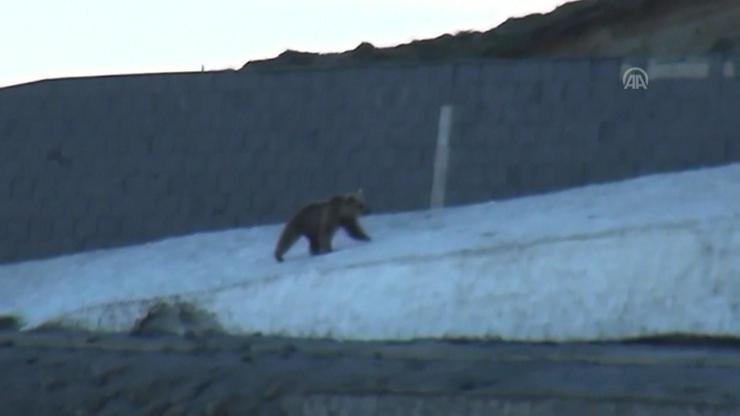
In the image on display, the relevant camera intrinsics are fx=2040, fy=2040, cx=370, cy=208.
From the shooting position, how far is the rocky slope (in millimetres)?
27312

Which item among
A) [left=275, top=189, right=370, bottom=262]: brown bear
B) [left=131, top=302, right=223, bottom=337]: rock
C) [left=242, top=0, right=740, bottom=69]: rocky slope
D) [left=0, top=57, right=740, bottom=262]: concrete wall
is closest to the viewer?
[left=131, top=302, right=223, bottom=337]: rock

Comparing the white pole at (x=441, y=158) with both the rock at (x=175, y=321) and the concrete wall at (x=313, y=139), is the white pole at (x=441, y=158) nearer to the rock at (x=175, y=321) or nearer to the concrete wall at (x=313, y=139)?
the concrete wall at (x=313, y=139)

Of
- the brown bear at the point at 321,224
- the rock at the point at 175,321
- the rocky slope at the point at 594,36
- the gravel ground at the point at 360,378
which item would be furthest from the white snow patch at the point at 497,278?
the rocky slope at the point at 594,36

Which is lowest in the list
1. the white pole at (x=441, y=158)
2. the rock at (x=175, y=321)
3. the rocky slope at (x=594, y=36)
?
the rock at (x=175, y=321)

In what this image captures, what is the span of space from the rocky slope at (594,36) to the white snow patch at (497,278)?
16.9ft

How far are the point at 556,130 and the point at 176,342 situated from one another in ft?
21.1

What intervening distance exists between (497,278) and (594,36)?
933cm

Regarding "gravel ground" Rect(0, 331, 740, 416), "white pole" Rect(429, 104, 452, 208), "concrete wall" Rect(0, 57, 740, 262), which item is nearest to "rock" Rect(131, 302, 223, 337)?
"gravel ground" Rect(0, 331, 740, 416)

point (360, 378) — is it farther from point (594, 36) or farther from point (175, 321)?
point (594, 36)

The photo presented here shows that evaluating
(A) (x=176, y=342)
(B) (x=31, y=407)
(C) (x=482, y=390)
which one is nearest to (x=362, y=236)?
(A) (x=176, y=342)

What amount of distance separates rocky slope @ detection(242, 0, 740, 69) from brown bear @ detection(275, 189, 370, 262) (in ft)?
16.7

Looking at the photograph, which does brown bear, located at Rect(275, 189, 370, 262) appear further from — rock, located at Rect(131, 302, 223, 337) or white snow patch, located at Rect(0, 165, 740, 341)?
rock, located at Rect(131, 302, 223, 337)

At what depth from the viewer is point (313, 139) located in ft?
80.2

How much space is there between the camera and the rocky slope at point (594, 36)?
27312mm
